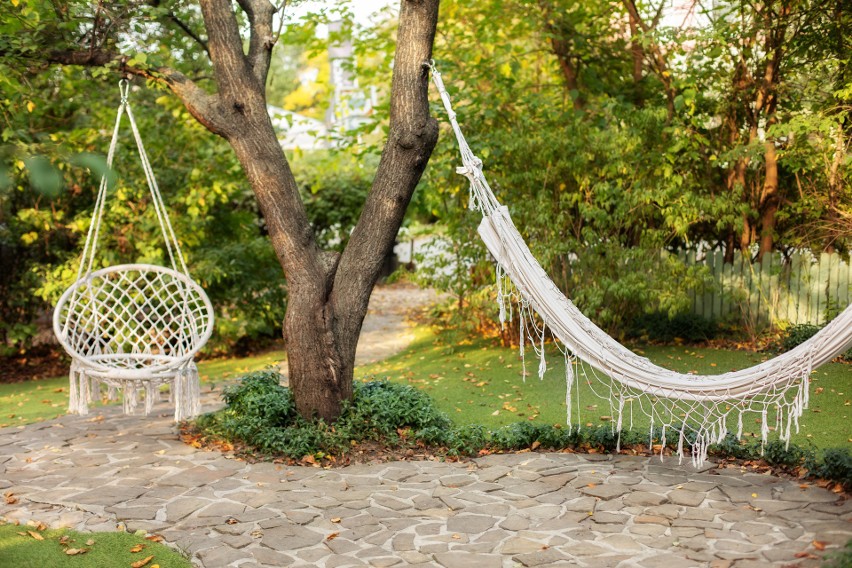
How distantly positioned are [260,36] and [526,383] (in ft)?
10.1

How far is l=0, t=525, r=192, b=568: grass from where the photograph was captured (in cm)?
318

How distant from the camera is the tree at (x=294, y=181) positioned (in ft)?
14.7

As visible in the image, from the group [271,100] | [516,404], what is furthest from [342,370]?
[271,100]

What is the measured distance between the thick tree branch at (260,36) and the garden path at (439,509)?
2.17 meters

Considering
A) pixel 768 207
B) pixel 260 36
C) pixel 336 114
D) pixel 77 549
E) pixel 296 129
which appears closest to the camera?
pixel 77 549

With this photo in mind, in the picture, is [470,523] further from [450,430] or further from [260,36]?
[260,36]

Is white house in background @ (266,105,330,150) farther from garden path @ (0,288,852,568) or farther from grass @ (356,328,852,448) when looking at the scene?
garden path @ (0,288,852,568)

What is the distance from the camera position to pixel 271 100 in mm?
24734

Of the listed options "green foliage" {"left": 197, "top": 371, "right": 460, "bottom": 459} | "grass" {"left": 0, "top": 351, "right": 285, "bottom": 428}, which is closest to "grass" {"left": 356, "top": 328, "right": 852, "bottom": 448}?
"green foliage" {"left": 197, "top": 371, "right": 460, "bottom": 459}

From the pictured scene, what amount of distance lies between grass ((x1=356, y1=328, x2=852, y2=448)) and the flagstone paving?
3.06 ft

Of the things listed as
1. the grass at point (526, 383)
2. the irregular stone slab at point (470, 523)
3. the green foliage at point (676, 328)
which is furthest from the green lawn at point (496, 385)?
the irregular stone slab at point (470, 523)

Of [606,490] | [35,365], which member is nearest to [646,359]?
[606,490]

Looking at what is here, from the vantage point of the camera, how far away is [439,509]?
369cm

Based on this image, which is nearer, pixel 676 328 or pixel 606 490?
pixel 606 490
